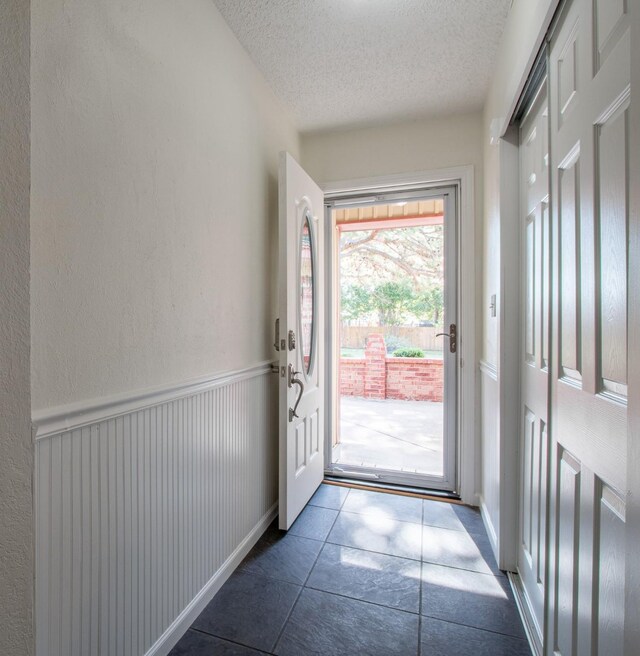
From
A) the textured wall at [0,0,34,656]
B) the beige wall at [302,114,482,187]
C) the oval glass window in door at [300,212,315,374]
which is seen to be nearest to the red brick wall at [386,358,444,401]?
the oval glass window in door at [300,212,315,374]

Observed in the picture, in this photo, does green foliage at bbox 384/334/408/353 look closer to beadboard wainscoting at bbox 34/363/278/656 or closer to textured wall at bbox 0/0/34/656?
beadboard wainscoting at bbox 34/363/278/656

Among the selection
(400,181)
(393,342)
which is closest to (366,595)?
(400,181)

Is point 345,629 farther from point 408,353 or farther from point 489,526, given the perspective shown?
point 408,353

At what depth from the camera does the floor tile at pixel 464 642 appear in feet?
4.25

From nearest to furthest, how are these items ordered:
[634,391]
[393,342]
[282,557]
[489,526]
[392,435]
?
[634,391], [282,557], [489,526], [392,435], [393,342]

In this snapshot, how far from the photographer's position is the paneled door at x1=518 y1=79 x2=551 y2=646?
1308mm

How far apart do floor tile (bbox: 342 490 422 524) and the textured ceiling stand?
A: 252cm

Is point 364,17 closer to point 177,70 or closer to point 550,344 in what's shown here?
point 177,70

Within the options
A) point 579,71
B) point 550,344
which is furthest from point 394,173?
Answer: point 550,344

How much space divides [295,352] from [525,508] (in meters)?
1.31

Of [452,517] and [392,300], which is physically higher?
[392,300]

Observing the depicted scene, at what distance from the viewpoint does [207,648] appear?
1300 millimetres

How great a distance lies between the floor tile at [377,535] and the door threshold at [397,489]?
14.3 inches

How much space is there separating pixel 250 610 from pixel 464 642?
0.82 metres
